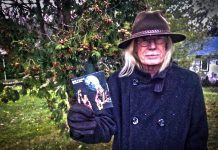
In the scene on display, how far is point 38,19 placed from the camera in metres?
4.75

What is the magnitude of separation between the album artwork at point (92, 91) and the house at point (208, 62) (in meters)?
15.2

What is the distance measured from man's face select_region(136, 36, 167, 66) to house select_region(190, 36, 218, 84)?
48.1ft

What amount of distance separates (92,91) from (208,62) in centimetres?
1649

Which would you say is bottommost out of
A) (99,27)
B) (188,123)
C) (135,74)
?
(188,123)

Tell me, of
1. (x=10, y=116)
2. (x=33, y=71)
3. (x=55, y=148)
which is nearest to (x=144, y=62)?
(x=33, y=71)

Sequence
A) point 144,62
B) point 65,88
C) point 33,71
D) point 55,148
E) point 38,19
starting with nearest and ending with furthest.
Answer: point 144,62
point 33,71
point 65,88
point 38,19
point 55,148

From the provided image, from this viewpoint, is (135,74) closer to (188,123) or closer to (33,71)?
(188,123)

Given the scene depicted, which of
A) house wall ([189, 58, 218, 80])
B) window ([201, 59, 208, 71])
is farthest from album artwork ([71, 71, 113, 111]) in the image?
window ([201, 59, 208, 71])

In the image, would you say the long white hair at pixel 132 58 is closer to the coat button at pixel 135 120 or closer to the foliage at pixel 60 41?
the coat button at pixel 135 120

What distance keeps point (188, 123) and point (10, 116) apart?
341 inches

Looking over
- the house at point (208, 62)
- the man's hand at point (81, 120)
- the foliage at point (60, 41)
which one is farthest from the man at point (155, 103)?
the house at point (208, 62)

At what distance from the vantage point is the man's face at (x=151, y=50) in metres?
2.58

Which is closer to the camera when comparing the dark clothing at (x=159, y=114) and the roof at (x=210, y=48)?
the dark clothing at (x=159, y=114)

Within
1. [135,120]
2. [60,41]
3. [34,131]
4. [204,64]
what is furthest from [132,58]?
[204,64]
